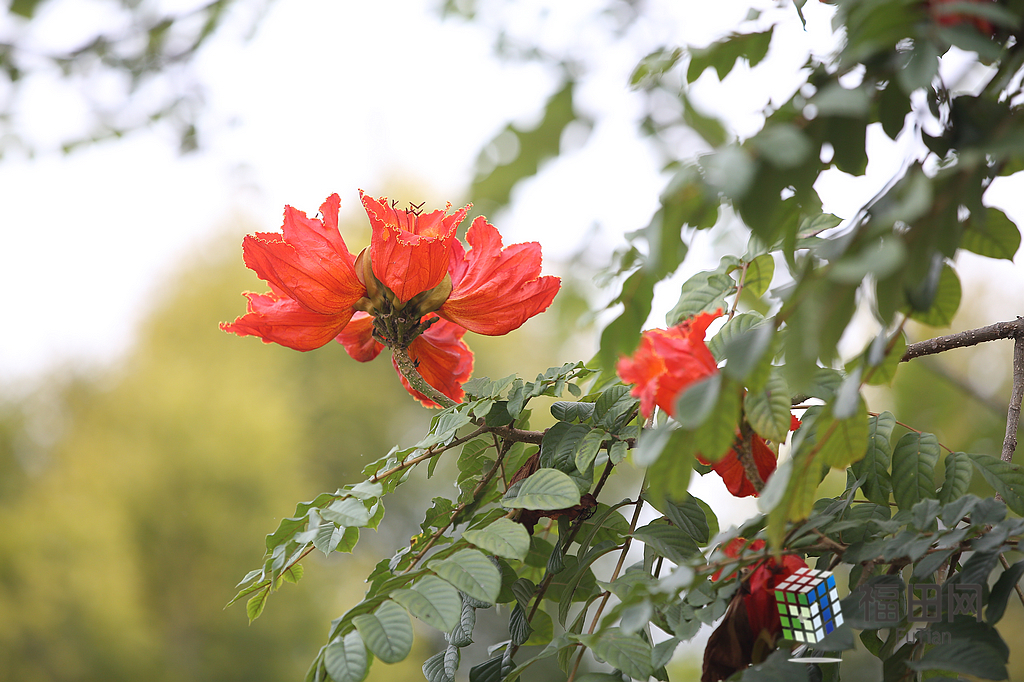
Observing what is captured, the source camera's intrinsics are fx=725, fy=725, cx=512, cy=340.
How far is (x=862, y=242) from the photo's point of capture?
0.55 ft

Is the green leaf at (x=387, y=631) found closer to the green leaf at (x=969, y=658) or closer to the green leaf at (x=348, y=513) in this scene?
the green leaf at (x=348, y=513)

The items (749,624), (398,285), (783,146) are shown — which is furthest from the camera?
(398,285)

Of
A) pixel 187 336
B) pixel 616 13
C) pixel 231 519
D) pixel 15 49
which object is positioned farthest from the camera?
pixel 187 336

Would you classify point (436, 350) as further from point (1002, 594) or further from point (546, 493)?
point (1002, 594)

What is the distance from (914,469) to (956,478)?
2cm

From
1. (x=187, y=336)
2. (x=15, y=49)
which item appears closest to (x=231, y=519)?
(x=187, y=336)

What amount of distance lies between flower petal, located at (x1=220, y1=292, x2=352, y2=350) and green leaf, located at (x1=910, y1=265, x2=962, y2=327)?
28 cm

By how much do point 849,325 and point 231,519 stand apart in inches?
157

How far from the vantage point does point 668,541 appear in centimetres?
32

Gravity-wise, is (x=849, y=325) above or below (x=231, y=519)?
above

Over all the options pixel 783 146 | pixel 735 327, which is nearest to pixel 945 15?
pixel 783 146

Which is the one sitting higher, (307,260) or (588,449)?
(307,260)

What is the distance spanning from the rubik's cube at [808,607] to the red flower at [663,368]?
A: 8 cm

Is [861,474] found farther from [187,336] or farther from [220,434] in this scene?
[187,336]
